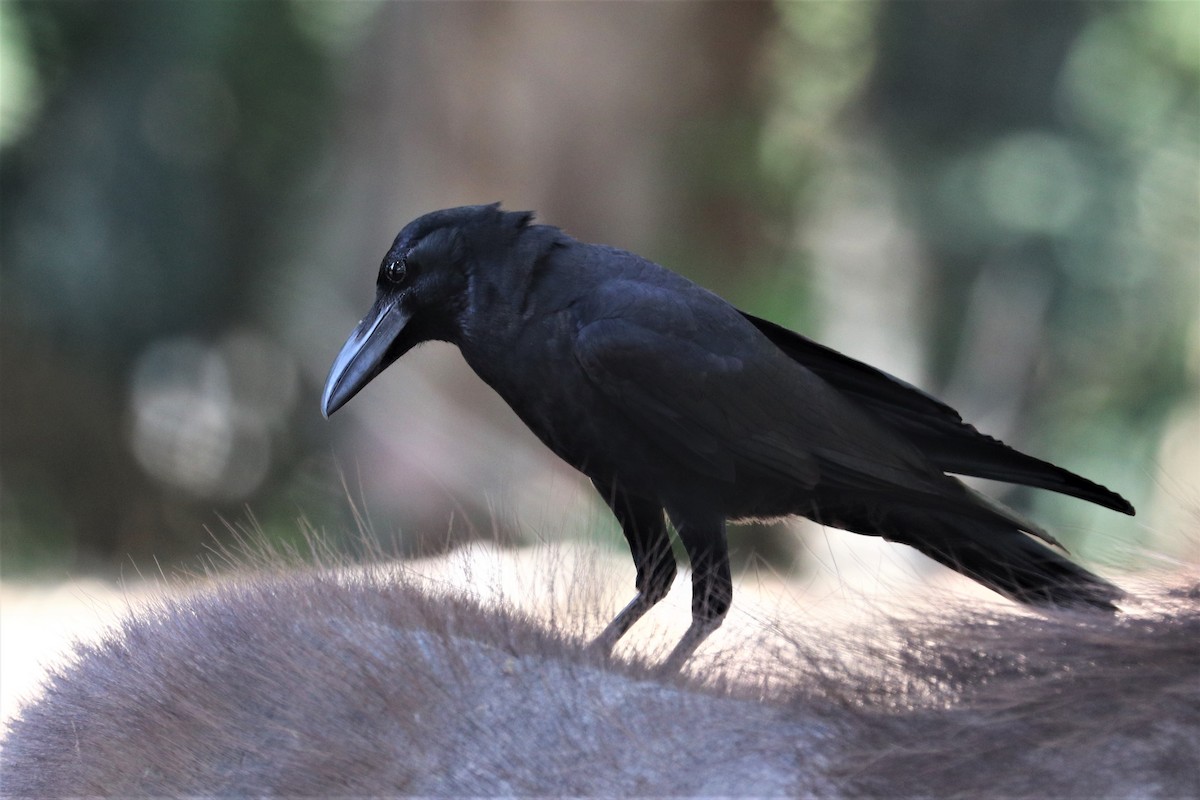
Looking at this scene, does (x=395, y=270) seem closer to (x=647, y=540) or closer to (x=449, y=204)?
(x=647, y=540)

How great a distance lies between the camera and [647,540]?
4.99 feet

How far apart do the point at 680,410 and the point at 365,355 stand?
0.39 meters

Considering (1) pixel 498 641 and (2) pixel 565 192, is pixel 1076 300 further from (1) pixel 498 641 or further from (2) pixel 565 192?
(1) pixel 498 641

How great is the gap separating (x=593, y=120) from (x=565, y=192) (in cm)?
31

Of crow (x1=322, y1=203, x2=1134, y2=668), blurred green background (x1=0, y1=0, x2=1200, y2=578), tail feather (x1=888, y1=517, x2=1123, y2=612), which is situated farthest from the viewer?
blurred green background (x1=0, y1=0, x2=1200, y2=578)

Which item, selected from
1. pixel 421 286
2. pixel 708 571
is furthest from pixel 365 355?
pixel 708 571

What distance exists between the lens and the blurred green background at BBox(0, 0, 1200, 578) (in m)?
4.48

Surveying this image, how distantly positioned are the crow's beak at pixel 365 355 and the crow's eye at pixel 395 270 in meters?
0.03

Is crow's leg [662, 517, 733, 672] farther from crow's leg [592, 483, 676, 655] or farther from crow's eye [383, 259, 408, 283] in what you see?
crow's eye [383, 259, 408, 283]

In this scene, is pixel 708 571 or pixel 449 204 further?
pixel 449 204

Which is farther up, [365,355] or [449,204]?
[449,204]

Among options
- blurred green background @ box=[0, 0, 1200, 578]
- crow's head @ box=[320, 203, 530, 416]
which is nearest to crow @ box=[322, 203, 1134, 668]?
crow's head @ box=[320, 203, 530, 416]

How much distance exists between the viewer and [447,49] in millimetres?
4508

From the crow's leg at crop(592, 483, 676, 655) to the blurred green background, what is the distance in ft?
8.65
